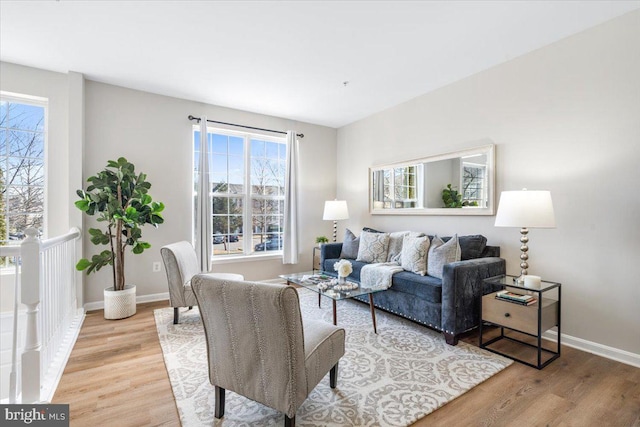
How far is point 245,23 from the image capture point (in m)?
2.44

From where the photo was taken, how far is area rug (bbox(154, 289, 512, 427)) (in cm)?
169

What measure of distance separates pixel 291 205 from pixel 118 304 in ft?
8.28

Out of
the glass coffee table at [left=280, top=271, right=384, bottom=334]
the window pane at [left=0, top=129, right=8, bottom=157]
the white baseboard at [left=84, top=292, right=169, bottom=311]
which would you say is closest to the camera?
the glass coffee table at [left=280, top=271, right=384, bottom=334]

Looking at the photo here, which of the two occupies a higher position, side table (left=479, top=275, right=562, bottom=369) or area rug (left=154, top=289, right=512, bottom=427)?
side table (left=479, top=275, right=562, bottom=369)

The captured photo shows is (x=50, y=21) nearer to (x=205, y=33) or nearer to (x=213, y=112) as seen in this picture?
(x=205, y=33)

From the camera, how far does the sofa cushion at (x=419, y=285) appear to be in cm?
269

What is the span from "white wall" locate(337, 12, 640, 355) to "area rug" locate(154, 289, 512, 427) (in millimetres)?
999

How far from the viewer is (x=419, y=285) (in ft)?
9.27

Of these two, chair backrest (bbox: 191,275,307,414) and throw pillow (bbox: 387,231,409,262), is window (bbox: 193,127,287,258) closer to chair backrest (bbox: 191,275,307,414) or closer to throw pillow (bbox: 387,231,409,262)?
throw pillow (bbox: 387,231,409,262)

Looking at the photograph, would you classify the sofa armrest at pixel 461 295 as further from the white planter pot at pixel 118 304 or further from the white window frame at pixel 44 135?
the white window frame at pixel 44 135

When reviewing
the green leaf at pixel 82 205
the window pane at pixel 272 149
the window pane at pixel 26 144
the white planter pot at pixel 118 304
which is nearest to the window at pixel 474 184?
the window pane at pixel 272 149

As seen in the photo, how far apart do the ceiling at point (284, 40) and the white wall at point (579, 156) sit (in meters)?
0.22

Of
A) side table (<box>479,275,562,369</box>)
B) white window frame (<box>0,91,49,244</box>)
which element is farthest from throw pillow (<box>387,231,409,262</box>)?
white window frame (<box>0,91,49,244</box>)

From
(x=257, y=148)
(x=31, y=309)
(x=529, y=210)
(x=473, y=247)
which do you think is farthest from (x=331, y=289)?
(x=257, y=148)
